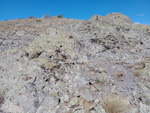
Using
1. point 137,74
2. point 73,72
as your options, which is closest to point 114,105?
point 73,72

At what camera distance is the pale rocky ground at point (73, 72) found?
16.2 ft

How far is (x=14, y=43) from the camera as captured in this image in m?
8.35

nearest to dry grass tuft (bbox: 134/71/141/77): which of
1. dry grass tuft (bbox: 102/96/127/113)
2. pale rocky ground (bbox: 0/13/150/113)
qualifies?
pale rocky ground (bbox: 0/13/150/113)

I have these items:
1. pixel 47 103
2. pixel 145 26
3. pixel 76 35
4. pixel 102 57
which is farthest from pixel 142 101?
pixel 145 26

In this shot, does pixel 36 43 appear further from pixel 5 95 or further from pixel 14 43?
pixel 5 95

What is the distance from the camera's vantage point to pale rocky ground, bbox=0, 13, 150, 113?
493 cm

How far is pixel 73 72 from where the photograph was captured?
6844 mm

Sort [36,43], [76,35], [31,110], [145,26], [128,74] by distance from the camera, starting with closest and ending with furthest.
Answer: [31,110], [128,74], [36,43], [76,35], [145,26]

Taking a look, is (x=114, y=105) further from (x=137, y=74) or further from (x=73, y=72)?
(x=137, y=74)

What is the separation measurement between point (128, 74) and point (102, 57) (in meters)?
2.11

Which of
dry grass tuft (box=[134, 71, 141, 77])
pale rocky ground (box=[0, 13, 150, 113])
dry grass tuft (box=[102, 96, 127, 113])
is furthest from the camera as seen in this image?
dry grass tuft (box=[134, 71, 141, 77])

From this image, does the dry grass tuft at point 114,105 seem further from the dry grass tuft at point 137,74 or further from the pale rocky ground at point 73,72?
the dry grass tuft at point 137,74

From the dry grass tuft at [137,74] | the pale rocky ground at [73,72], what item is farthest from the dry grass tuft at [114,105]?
the dry grass tuft at [137,74]

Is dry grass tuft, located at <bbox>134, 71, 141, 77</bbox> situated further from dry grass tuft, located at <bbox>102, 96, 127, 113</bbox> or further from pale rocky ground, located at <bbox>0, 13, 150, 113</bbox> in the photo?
dry grass tuft, located at <bbox>102, 96, 127, 113</bbox>
